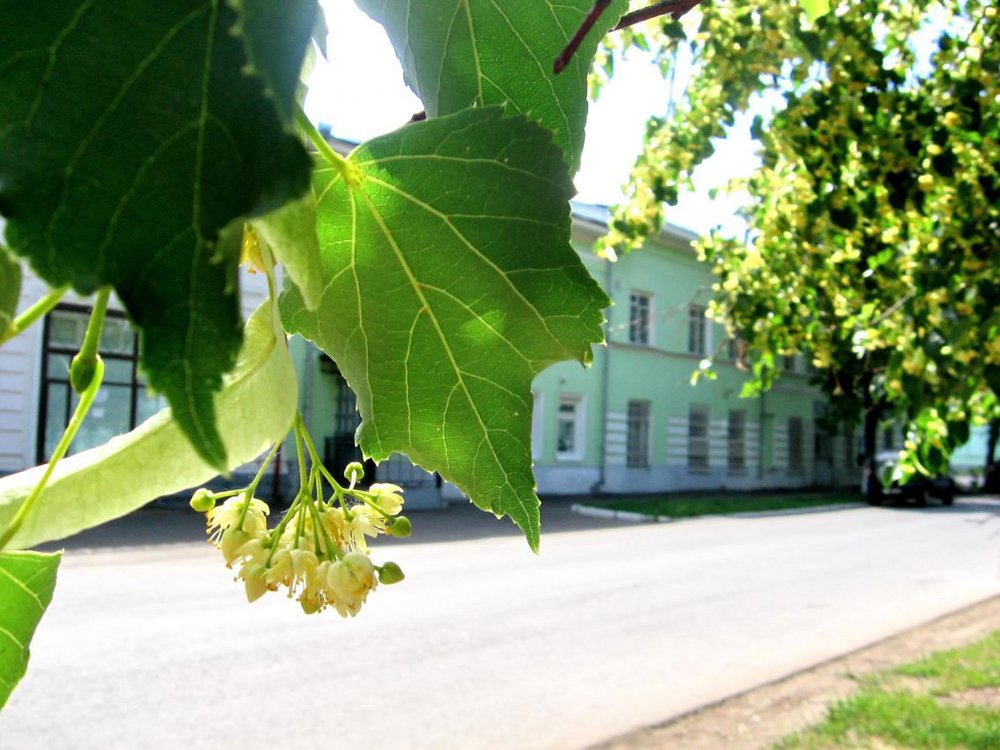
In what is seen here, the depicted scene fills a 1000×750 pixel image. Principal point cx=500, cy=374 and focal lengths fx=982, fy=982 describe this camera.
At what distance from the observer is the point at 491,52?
19.3 inches

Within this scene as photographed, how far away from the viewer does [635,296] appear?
1991 cm

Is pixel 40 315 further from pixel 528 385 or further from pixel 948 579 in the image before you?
pixel 948 579

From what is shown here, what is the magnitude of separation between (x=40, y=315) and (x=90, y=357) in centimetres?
3

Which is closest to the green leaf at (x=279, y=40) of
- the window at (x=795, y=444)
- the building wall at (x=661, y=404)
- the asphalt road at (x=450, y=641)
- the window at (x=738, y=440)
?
the asphalt road at (x=450, y=641)

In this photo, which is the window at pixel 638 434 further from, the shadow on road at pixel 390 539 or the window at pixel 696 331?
the shadow on road at pixel 390 539

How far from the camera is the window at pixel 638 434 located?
2069 cm

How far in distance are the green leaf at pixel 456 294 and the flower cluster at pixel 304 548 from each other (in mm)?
56

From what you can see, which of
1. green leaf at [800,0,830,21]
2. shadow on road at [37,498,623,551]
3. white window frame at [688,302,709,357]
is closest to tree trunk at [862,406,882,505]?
white window frame at [688,302,709,357]

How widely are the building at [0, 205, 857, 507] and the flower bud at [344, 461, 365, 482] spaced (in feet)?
39.3

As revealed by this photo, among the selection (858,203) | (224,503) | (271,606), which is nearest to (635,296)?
(271,606)

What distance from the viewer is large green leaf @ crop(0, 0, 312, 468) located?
229 mm

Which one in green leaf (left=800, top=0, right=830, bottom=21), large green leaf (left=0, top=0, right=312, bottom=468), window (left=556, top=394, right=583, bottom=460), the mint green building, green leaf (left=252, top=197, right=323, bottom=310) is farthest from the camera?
window (left=556, top=394, right=583, bottom=460)

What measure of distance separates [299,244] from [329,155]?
9 centimetres

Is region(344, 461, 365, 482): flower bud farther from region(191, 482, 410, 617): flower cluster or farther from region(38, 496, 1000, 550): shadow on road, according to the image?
region(38, 496, 1000, 550): shadow on road
